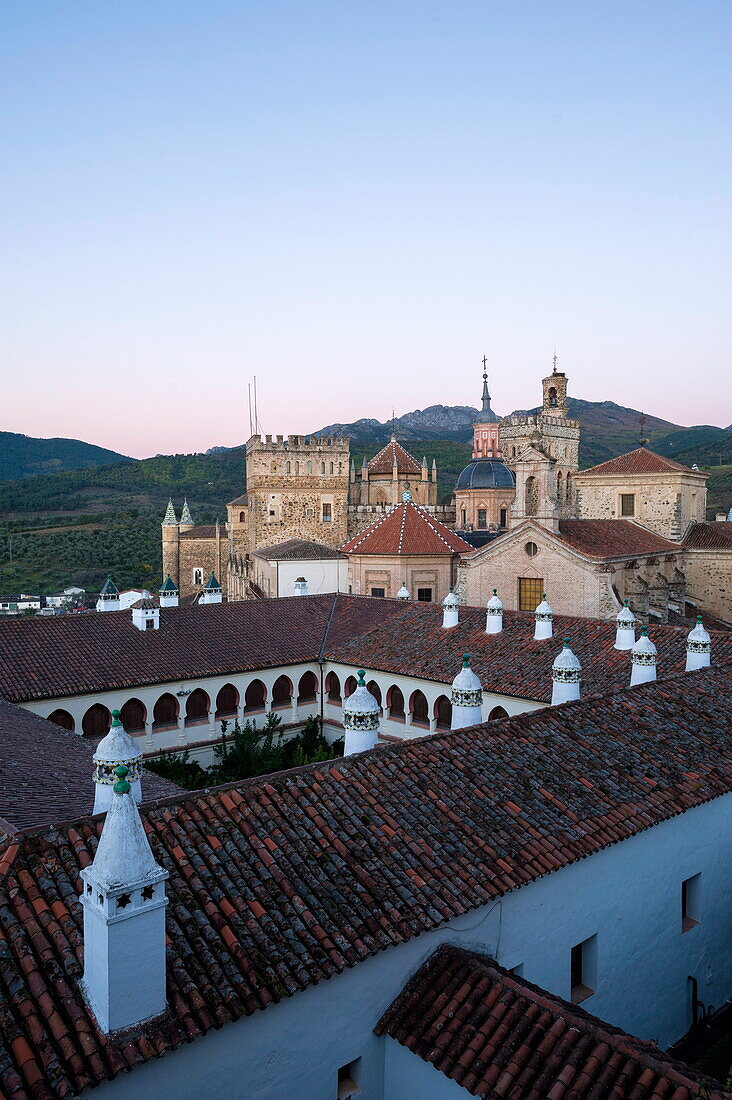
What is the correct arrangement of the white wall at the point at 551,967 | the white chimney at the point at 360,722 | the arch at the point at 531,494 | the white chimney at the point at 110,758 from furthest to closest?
the arch at the point at 531,494, the white chimney at the point at 360,722, the white chimney at the point at 110,758, the white wall at the point at 551,967

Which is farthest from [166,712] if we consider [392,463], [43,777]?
[392,463]

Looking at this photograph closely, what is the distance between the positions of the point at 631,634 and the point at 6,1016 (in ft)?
45.8

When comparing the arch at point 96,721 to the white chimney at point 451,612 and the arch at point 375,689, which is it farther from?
the white chimney at point 451,612

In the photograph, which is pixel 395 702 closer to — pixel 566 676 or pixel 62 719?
pixel 566 676

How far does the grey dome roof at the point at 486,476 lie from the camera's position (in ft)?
145

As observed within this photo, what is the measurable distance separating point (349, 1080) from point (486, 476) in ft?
130

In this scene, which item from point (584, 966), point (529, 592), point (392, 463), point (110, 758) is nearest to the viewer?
point (110, 758)

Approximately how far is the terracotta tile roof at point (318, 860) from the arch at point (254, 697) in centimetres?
1133

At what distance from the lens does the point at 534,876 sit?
23.6 feet

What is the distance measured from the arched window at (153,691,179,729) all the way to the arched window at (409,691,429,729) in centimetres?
586

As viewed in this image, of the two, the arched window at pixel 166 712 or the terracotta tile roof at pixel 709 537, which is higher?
the terracotta tile roof at pixel 709 537

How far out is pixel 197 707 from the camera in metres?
19.5

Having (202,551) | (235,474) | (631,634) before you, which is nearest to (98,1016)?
(631,634)

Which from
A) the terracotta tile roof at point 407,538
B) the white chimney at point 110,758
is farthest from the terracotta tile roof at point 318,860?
the terracotta tile roof at point 407,538
